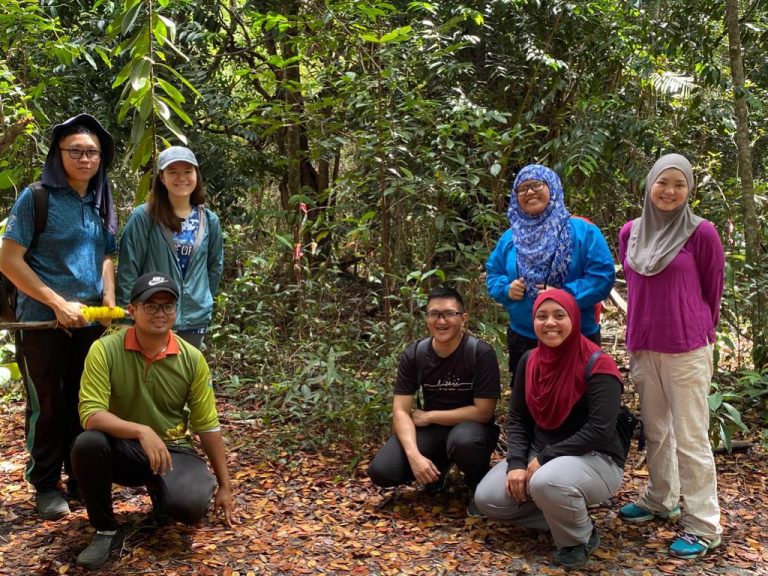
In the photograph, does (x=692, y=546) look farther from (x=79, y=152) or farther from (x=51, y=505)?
(x=79, y=152)

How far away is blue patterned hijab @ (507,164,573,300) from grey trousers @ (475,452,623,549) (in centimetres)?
88

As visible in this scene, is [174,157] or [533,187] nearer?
[174,157]

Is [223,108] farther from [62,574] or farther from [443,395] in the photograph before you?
[62,574]

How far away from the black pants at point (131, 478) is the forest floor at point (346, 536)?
0.17 metres

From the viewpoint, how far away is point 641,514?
11.6ft

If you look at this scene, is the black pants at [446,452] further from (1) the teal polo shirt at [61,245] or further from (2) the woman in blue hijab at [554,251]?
(1) the teal polo shirt at [61,245]

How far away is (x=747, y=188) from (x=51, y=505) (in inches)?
186

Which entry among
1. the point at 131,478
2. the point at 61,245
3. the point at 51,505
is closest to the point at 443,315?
the point at 131,478

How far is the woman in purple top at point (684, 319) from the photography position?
317cm

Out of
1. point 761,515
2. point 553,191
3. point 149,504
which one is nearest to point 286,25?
point 553,191

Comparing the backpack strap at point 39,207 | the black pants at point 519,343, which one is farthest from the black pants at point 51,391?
the black pants at point 519,343

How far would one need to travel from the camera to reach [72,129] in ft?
10.6

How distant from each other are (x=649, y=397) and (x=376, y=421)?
1755 mm

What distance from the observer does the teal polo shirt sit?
3184 mm
